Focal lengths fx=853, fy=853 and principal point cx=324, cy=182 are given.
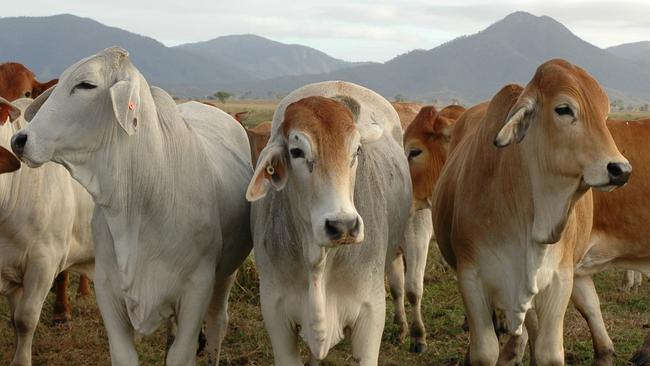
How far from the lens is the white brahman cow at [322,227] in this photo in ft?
13.0

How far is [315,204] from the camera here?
3.98 m

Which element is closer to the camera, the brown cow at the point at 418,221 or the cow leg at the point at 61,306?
the brown cow at the point at 418,221

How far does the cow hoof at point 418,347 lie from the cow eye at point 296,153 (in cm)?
337

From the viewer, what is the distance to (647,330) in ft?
24.0

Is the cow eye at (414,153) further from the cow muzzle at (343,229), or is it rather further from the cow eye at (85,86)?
the cow muzzle at (343,229)

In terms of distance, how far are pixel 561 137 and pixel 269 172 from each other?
1.50m

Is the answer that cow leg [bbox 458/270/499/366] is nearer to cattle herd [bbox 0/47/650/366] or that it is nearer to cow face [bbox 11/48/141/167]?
cattle herd [bbox 0/47/650/366]

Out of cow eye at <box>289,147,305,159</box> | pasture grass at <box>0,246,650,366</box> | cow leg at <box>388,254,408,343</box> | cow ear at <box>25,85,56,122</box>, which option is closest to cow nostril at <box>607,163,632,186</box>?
cow eye at <box>289,147,305,159</box>

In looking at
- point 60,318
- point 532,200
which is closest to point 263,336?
point 60,318

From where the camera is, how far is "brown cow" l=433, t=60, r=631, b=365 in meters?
Answer: 4.30

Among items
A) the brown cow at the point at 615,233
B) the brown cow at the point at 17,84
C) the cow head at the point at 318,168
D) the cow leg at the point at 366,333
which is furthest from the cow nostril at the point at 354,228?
the brown cow at the point at 17,84

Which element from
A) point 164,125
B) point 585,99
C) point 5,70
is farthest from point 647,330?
point 5,70

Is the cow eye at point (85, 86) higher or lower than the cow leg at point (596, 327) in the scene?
higher

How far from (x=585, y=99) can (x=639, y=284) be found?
17.2 ft
